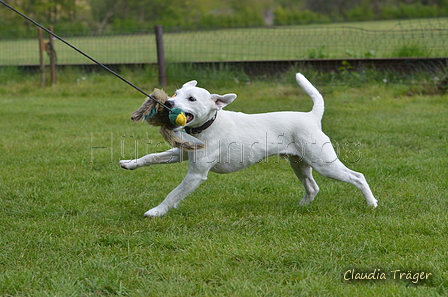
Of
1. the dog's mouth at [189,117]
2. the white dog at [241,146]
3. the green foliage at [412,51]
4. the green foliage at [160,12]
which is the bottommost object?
the white dog at [241,146]

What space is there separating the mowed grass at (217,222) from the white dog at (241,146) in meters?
0.30

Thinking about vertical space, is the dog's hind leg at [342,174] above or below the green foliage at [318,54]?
below

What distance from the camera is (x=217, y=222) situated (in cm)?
382

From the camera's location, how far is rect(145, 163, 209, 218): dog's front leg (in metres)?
3.79

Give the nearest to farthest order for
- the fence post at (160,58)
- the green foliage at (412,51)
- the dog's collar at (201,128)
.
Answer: the dog's collar at (201,128), the green foliage at (412,51), the fence post at (160,58)

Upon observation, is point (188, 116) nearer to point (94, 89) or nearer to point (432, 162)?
point (432, 162)

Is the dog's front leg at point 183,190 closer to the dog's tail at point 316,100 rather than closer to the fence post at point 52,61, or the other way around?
the dog's tail at point 316,100

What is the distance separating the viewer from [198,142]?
374cm

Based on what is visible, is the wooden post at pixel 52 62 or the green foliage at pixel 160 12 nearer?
the wooden post at pixel 52 62

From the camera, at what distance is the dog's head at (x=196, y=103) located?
3.60 metres

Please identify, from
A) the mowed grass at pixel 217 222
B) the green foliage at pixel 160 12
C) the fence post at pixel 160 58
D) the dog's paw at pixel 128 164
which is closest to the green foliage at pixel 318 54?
the fence post at pixel 160 58

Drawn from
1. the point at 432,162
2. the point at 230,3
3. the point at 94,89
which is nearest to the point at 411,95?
the point at 432,162

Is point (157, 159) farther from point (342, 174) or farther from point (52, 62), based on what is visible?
point (52, 62)

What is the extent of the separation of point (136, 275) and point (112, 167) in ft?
8.46
